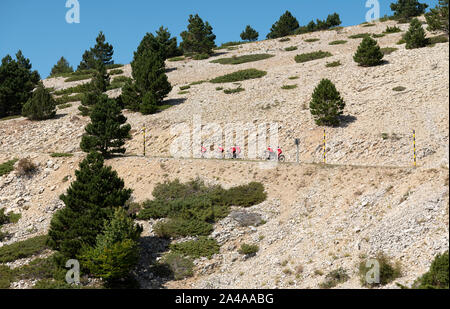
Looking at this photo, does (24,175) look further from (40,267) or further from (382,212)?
(382,212)

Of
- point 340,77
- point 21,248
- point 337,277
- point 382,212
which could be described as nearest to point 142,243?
point 21,248

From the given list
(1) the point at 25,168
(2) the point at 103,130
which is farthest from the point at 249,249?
(1) the point at 25,168

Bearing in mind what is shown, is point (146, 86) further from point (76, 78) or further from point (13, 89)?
point (76, 78)

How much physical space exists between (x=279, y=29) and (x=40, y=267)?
8562 centimetres

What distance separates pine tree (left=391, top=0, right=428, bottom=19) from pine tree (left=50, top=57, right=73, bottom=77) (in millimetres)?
77683

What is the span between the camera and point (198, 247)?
2436 centimetres

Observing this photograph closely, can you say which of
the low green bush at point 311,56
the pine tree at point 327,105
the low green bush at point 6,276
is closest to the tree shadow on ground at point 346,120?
the pine tree at point 327,105

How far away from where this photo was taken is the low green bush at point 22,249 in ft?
81.6

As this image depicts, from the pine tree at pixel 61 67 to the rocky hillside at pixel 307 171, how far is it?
58.4 m

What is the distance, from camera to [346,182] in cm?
2556

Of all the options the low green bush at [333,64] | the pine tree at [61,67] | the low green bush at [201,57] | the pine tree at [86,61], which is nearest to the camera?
the low green bush at [333,64]

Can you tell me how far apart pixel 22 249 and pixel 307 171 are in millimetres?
17957

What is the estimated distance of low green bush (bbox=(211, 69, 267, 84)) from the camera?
5718cm

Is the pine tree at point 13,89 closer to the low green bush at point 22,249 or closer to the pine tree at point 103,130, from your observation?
the pine tree at point 103,130
